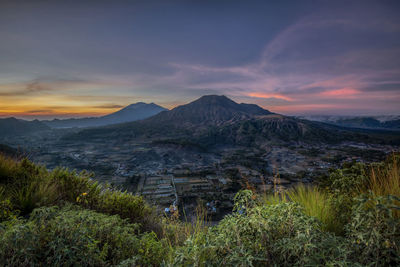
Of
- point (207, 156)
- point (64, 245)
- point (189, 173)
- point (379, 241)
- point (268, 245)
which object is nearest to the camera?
point (379, 241)

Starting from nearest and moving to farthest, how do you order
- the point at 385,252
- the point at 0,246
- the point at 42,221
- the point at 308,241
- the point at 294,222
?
the point at 385,252 → the point at 308,241 → the point at 0,246 → the point at 294,222 → the point at 42,221

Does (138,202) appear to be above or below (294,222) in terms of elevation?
below

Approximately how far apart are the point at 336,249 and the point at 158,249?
2.05 meters

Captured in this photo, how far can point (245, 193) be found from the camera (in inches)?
89.8

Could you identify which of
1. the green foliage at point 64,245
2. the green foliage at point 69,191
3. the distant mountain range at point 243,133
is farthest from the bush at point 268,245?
the distant mountain range at point 243,133

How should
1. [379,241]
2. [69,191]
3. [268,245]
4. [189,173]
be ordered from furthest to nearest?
[189,173]
[69,191]
[268,245]
[379,241]

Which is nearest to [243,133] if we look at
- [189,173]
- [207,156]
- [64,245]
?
[207,156]

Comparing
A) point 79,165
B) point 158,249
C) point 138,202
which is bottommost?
point 79,165

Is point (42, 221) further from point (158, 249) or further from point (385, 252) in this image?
point (385, 252)

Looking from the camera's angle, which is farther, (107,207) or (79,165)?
(79,165)

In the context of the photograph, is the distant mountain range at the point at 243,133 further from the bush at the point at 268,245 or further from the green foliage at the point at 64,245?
the bush at the point at 268,245

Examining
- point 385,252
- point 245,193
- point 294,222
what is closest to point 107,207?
point 245,193

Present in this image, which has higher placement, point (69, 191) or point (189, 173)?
point (69, 191)

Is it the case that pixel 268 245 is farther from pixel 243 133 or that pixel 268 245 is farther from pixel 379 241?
Answer: pixel 243 133
